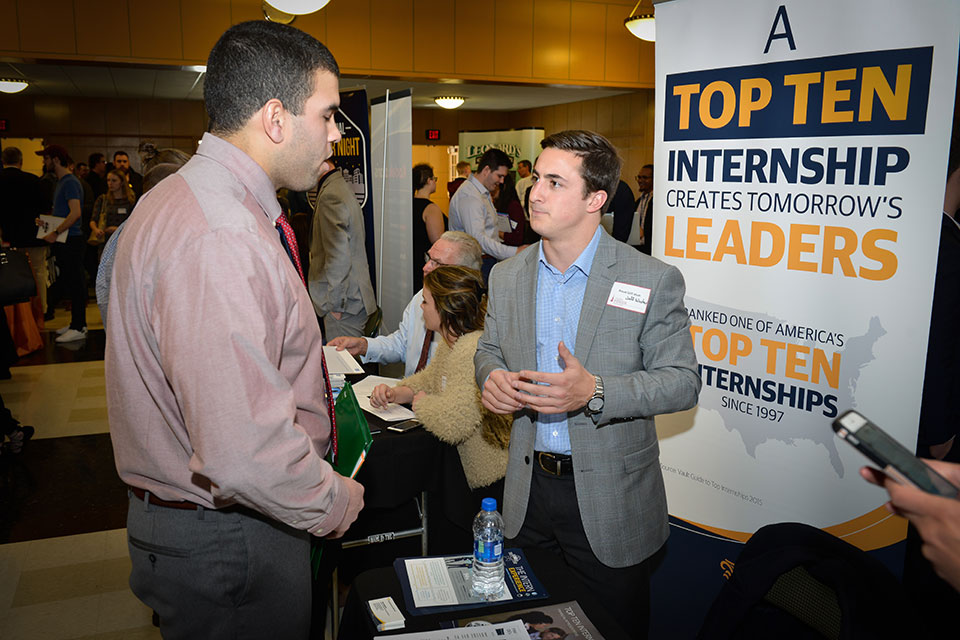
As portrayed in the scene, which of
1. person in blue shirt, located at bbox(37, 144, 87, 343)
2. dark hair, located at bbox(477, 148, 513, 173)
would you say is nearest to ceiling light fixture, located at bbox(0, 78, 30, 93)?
person in blue shirt, located at bbox(37, 144, 87, 343)

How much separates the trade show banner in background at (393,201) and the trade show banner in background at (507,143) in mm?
7388

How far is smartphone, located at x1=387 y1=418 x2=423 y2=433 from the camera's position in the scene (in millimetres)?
2465

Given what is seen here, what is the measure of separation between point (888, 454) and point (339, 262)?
361cm

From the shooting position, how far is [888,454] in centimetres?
91

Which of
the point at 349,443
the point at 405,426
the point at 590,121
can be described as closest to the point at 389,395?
the point at 405,426

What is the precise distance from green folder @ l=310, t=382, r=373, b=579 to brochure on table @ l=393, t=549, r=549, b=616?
21cm

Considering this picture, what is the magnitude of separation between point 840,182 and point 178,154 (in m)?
2.56

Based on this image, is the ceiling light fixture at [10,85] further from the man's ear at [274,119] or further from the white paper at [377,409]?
the man's ear at [274,119]

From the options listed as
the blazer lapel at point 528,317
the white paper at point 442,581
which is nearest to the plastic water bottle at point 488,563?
the white paper at point 442,581

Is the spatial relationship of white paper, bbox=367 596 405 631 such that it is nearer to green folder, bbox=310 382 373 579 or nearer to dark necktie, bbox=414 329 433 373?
green folder, bbox=310 382 373 579

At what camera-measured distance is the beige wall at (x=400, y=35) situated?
265 inches

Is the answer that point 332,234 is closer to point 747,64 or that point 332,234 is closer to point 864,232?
point 747,64

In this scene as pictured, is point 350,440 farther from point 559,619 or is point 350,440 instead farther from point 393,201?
point 393,201

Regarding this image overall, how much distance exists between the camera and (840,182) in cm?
192
